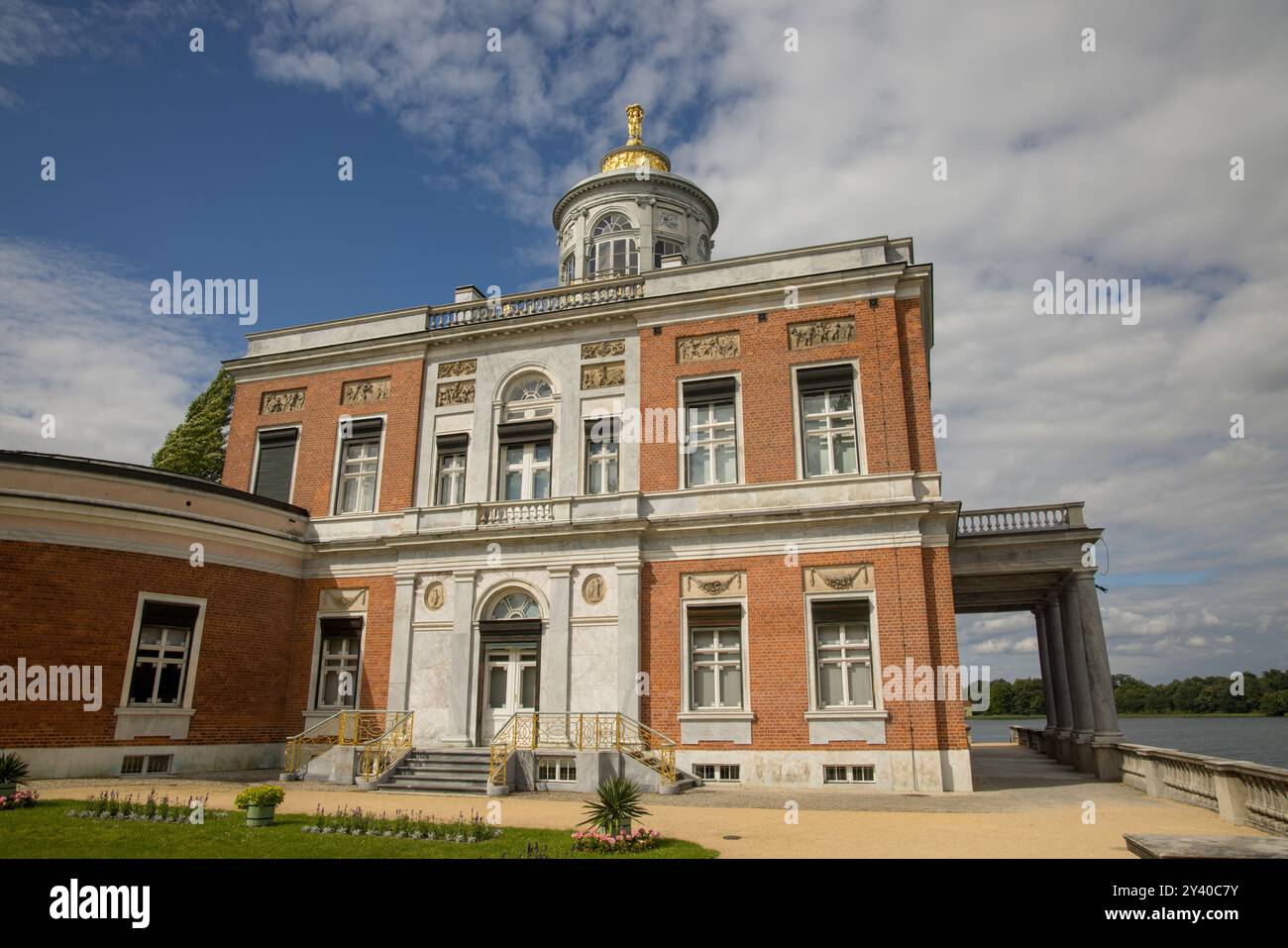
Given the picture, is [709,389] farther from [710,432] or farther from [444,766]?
[444,766]

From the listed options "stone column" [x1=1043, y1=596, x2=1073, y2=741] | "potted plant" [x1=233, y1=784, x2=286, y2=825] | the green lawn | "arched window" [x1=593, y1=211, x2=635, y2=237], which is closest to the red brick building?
"potted plant" [x1=233, y1=784, x2=286, y2=825]

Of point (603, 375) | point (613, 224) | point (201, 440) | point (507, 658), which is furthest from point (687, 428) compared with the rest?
point (201, 440)

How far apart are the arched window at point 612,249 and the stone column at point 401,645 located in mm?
15234

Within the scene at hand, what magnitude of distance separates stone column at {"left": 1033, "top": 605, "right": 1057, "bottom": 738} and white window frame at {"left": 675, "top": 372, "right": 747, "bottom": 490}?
1522 cm

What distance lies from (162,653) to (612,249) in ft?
69.4

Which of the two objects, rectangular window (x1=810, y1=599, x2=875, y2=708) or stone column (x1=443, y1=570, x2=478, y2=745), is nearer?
rectangular window (x1=810, y1=599, x2=875, y2=708)

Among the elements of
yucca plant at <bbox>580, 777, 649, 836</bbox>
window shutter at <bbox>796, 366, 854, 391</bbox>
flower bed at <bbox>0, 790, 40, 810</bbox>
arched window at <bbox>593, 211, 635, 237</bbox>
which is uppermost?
arched window at <bbox>593, 211, 635, 237</bbox>

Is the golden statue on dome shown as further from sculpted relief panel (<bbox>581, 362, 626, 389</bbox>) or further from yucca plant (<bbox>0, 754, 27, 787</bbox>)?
yucca plant (<bbox>0, 754, 27, 787</bbox>)

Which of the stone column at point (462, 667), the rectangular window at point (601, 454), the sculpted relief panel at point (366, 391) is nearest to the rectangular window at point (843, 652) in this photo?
the rectangular window at point (601, 454)

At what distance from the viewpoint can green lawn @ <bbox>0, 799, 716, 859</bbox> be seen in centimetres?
881

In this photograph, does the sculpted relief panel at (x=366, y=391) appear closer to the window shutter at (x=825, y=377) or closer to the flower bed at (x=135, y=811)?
the window shutter at (x=825, y=377)
